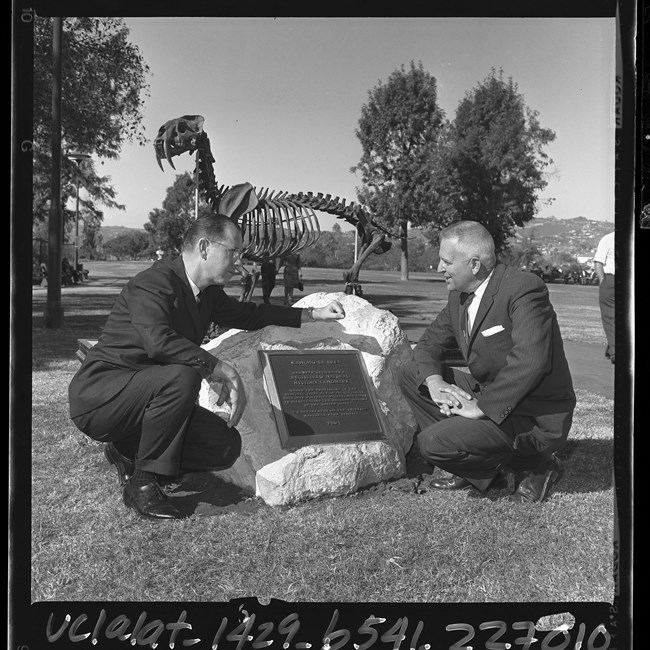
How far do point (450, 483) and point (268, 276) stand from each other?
148 inches

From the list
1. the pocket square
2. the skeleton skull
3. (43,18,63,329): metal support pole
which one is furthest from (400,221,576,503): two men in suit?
(43,18,63,329): metal support pole

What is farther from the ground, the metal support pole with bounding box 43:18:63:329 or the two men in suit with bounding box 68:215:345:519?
the metal support pole with bounding box 43:18:63:329

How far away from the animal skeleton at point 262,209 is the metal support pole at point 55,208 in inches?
24.8

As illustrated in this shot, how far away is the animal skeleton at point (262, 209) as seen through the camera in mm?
4625

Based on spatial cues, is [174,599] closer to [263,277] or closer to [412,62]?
[412,62]

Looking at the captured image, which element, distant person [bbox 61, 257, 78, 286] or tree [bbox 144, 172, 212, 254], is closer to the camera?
tree [bbox 144, 172, 212, 254]

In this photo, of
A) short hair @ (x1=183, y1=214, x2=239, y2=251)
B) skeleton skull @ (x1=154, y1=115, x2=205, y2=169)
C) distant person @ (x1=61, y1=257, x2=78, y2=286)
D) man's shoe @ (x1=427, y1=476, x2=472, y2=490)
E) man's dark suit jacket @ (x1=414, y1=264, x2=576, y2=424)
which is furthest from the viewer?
distant person @ (x1=61, y1=257, x2=78, y2=286)

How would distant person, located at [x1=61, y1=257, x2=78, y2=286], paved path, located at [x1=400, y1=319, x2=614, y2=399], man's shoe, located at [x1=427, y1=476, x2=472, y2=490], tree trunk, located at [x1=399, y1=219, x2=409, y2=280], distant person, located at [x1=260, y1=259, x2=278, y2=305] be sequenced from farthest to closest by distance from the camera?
distant person, located at [x1=260, y1=259, x2=278, y2=305]
distant person, located at [x1=61, y1=257, x2=78, y2=286]
tree trunk, located at [x1=399, y1=219, x2=409, y2=280]
paved path, located at [x1=400, y1=319, x2=614, y2=399]
man's shoe, located at [x1=427, y1=476, x2=472, y2=490]

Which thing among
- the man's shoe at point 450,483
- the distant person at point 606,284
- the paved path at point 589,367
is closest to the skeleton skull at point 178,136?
the distant person at point 606,284

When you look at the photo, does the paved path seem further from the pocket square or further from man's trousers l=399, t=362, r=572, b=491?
the pocket square

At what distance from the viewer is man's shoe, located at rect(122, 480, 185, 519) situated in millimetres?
3889

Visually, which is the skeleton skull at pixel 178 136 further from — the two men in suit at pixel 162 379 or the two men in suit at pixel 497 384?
the two men in suit at pixel 497 384

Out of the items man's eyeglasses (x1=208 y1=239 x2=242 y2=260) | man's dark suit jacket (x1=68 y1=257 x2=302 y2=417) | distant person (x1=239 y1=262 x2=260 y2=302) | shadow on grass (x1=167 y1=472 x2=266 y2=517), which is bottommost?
shadow on grass (x1=167 y1=472 x2=266 y2=517)

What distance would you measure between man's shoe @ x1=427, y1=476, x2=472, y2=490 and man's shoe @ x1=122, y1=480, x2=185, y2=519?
5.25 ft
